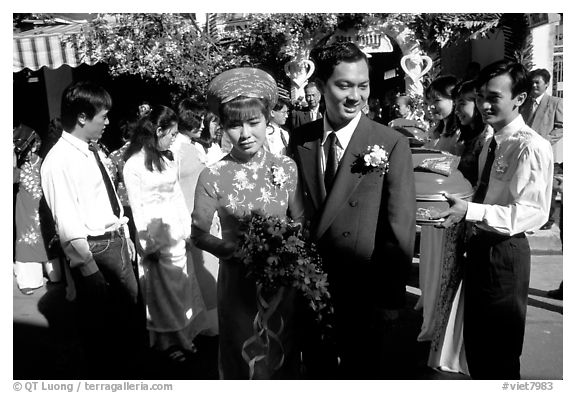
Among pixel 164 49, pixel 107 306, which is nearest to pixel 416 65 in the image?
pixel 164 49

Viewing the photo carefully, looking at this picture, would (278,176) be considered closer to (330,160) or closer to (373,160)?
(330,160)

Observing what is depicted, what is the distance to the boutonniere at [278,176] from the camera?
2558 millimetres

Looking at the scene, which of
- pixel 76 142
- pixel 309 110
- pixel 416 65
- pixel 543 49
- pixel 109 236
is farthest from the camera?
pixel 416 65

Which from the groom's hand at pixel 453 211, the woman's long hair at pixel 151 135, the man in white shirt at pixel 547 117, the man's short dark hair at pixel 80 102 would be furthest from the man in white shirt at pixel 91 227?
the man in white shirt at pixel 547 117

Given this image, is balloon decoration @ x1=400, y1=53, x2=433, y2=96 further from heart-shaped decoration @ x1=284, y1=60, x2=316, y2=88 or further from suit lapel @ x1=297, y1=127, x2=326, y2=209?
suit lapel @ x1=297, y1=127, x2=326, y2=209

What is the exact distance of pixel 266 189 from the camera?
8.46 ft

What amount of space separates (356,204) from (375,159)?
22 centimetres

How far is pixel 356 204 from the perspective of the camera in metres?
2.35

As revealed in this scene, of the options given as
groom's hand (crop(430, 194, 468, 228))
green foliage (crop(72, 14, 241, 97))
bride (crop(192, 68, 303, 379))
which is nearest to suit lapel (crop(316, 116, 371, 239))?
bride (crop(192, 68, 303, 379))

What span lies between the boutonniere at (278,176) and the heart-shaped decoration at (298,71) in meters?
1.85

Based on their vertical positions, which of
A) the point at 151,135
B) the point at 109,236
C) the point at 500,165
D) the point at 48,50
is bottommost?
the point at 109,236

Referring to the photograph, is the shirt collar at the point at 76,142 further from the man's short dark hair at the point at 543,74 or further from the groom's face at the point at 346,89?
the man's short dark hair at the point at 543,74

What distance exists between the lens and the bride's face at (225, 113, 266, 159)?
2506 mm

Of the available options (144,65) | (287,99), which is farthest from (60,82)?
(287,99)
